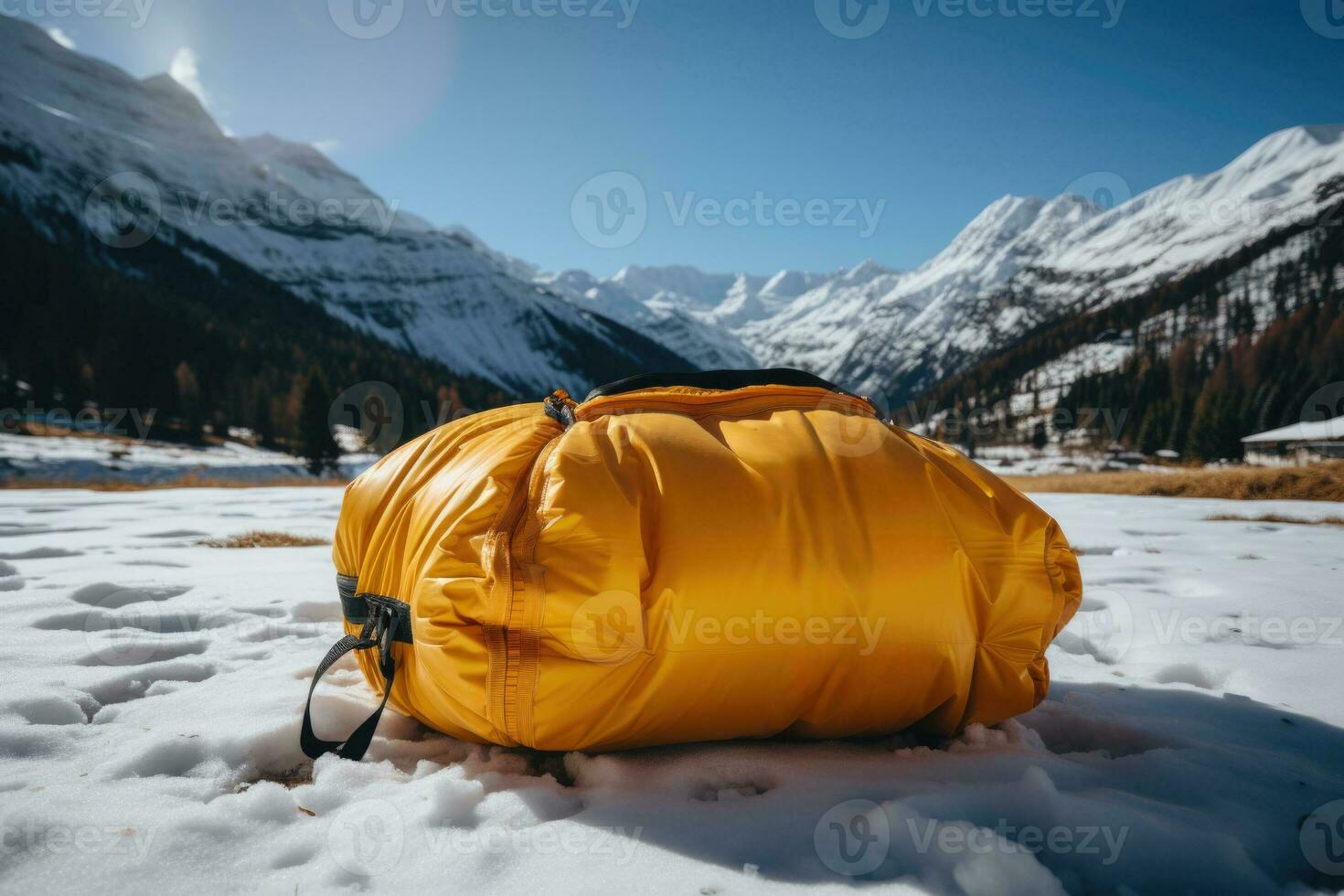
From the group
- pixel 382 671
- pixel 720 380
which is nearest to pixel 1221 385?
pixel 720 380

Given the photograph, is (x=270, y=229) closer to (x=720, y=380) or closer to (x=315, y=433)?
(x=315, y=433)

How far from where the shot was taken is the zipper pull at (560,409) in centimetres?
214

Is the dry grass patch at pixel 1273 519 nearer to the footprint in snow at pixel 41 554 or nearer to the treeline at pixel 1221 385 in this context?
the footprint in snow at pixel 41 554

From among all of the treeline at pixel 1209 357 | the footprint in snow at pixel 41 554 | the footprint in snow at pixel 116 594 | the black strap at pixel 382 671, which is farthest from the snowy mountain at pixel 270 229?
the black strap at pixel 382 671

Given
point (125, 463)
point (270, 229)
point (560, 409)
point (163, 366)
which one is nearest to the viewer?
point (560, 409)

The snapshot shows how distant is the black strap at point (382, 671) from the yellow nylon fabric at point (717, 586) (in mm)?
60

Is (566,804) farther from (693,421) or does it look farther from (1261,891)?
(1261,891)

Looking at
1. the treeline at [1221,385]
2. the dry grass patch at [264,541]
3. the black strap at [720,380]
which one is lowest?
the dry grass patch at [264,541]

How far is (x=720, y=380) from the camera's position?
7.50 feet

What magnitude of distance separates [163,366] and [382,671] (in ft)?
194

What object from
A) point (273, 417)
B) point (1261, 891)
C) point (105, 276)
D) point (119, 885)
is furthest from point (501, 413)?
point (105, 276)

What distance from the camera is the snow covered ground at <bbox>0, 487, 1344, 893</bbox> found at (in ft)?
4.60

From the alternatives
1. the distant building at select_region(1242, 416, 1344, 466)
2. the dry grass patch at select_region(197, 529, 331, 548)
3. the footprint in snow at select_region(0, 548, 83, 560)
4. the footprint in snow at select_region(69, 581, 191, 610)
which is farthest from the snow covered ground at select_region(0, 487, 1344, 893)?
the distant building at select_region(1242, 416, 1344, 466)

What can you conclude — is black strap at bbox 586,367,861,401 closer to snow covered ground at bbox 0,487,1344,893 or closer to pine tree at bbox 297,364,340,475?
snow covered ground at bbox 0,487,1344,893
